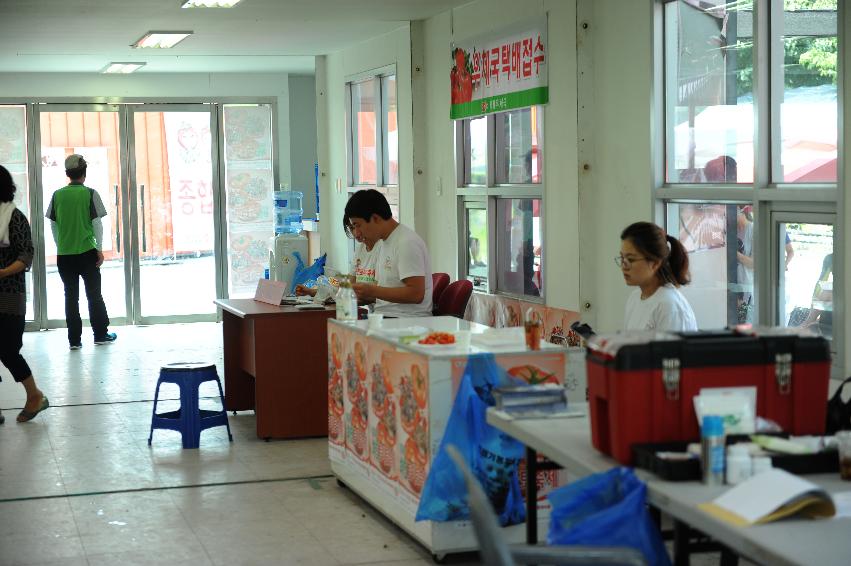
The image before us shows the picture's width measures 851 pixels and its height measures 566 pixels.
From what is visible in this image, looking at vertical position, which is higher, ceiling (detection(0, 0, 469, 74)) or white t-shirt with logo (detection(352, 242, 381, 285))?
ceiling (detection(0, 0, 469, 74))

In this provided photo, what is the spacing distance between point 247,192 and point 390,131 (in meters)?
3.80

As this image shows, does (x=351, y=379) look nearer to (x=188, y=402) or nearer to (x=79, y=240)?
(x=188, y=402)

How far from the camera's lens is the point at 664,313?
4312mm

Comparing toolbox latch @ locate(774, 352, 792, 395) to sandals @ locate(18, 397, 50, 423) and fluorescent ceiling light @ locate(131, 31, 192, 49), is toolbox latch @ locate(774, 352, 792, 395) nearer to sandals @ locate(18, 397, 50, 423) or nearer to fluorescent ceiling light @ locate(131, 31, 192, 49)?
sandals @ locate(18, 397, 50, 423)

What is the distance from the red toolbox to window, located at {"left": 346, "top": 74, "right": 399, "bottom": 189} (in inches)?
249

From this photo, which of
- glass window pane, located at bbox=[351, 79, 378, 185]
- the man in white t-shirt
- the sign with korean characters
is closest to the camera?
the man in white t-shirt

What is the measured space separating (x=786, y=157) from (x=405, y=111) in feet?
15.0

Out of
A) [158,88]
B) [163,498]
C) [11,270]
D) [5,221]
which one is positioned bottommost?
[163,498]

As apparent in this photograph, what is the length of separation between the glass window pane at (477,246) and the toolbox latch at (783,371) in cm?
484

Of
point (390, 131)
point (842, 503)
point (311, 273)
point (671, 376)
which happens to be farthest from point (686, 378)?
point (390, 131)

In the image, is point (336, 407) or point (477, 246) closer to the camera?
point (336, 407)

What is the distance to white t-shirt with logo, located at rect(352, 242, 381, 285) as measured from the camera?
6.09 m

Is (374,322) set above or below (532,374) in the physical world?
above

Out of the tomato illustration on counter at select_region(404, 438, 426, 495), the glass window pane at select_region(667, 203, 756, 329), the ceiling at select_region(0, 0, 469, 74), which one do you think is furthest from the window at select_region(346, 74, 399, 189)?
the tomato illustration on counter at select_region(404, 438, 426, 495)
